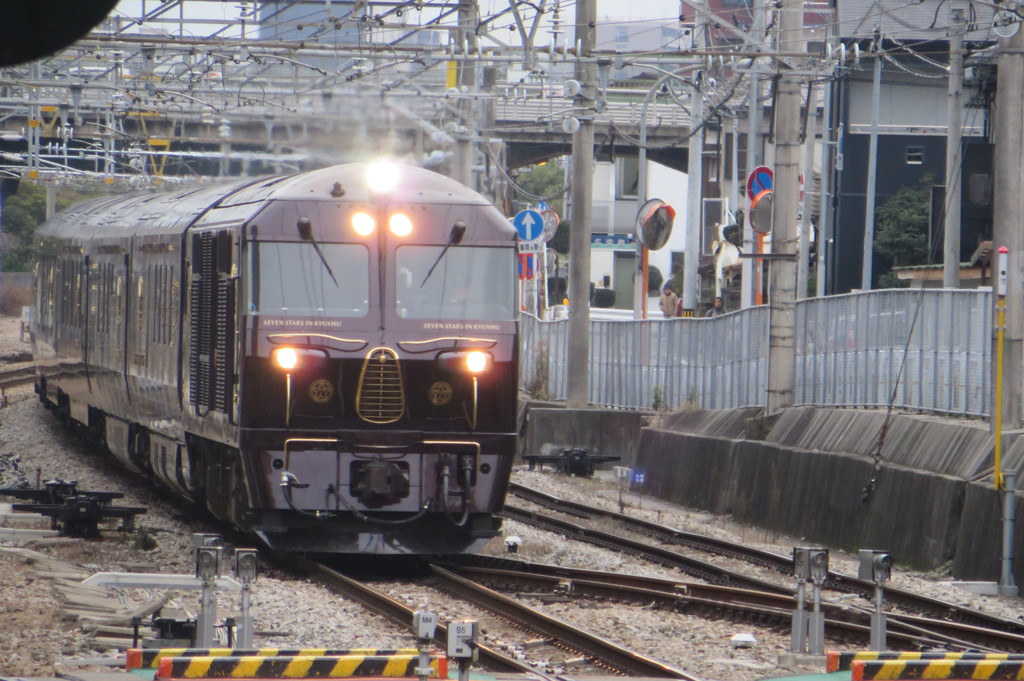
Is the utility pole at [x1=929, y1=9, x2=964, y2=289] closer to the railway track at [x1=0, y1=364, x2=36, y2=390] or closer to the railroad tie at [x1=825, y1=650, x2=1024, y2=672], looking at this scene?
the railroad tie at [x1=825, y1=650, x2=1024, y2=672]

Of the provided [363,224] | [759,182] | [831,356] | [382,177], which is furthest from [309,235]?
[759,182]

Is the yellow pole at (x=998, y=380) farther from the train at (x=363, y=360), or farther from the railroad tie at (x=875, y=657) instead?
the railroad tie at (x=875, y=657)

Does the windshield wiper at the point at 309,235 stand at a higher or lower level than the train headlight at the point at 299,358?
Answer: higher

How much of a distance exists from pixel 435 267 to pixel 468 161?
1252cm

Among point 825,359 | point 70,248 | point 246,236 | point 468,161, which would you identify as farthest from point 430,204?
point 468,161

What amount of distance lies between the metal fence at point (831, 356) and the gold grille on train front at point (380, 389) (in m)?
5.69

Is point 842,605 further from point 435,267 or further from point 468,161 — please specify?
point 468,161

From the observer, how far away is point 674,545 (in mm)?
15516

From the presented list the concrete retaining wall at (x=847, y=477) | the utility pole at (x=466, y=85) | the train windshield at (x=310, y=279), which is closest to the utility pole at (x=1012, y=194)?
the concrete retaining wall at (x=847, y=477)

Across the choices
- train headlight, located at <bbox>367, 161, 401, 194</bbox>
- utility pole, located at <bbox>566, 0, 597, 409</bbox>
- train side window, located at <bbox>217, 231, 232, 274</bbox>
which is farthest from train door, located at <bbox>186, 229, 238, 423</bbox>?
utility pole, located at <bbox>566, 0, 597, 409</bbox>

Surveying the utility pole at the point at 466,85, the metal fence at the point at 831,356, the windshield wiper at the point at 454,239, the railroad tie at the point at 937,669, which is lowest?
the railroad tie at the point at 937,669

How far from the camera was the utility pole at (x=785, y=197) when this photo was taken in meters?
17.4

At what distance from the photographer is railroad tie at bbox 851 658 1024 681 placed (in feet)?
23.5

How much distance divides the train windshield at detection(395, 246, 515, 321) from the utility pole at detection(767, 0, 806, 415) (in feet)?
18.9
